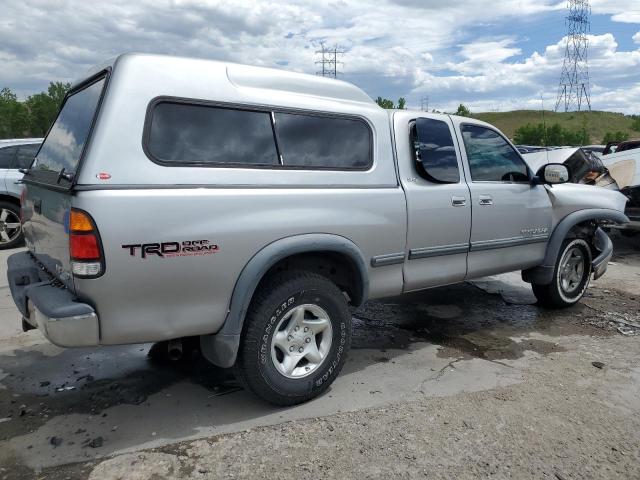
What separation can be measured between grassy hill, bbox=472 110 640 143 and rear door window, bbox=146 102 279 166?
89.0 meters

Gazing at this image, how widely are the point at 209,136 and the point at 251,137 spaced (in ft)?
0.92

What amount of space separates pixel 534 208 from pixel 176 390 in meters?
3.55

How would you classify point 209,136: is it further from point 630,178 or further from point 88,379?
point 630,178

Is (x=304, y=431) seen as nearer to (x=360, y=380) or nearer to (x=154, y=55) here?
(x=360, y=380)

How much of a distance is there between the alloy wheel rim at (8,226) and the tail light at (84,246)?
7039mm

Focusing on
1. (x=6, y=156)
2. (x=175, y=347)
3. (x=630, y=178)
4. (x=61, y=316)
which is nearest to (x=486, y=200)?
(x=175, y=347)

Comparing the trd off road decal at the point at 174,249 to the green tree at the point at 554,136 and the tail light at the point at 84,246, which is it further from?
the green tree at the point at 554,136

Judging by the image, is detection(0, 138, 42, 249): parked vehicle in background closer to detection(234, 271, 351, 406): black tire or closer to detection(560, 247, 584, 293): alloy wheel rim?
detection(234, 271, 351, 406): black tire

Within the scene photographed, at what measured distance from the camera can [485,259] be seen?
4.64 m

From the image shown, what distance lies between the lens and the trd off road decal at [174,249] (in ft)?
8.81

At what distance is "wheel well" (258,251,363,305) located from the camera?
344cm

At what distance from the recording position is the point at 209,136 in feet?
9.93

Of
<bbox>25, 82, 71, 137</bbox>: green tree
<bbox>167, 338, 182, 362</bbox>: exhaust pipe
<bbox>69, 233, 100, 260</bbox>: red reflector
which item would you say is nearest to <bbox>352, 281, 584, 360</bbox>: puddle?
<bbox>167, 338, 182, 362</bbox>: exhaust pipe

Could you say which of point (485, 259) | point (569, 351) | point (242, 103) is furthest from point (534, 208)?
point (242, 103)
